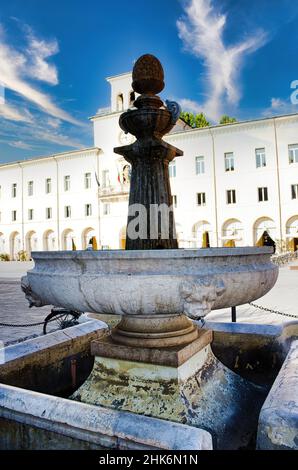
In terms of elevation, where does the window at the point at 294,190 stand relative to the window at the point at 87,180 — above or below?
below

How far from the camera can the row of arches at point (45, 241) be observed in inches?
1486

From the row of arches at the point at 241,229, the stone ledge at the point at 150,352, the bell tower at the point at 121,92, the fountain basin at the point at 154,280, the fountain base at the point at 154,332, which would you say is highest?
the bell tower at the point at 121,92

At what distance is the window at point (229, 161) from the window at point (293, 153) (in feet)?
15.5

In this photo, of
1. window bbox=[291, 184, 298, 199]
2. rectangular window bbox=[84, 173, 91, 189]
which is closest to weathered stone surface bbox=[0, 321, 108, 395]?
window bbox=[291, 184, 298, 199]

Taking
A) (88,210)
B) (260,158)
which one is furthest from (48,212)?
(260,158)

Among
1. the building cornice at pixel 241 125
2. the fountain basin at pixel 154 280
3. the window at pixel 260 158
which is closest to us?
the fountain basin at pixel 154 280

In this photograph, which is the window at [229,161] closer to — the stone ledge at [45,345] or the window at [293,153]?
the window at [293,153]

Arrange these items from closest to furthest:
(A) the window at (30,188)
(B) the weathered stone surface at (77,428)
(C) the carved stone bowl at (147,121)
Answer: (B) the weathered stone surface at (77,428), (C) the carved stone bowl at (147,121), (A) the window at (30,188)

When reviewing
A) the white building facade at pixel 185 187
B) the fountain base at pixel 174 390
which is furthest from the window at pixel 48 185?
the fountain base at pixel 174 390

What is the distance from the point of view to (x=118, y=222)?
117 feet

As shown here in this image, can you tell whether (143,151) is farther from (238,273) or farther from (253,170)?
(253,170)

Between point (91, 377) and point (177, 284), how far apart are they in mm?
1251

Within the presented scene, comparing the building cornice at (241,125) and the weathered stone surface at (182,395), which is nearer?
the weathered stone surface at (182,395)

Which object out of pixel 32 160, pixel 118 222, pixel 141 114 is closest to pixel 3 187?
pixel 32 160
